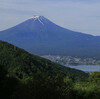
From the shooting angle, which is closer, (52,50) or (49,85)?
(49,85)

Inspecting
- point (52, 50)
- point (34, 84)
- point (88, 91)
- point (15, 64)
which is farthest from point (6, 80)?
point (52, 50)

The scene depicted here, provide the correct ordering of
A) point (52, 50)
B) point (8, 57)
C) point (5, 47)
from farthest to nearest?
point (52, 50), point (5, 47), point (8, 57)

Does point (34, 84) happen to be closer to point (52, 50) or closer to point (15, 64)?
point (15, 64)

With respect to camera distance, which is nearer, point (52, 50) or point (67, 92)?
point (67, 92)

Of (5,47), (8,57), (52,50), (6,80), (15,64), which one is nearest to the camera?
(6,80)

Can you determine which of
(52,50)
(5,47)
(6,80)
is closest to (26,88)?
(6,80)

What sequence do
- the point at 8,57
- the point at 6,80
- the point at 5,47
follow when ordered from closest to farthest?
the point at 6,80 < the point at 8,57 < the point at 5,47

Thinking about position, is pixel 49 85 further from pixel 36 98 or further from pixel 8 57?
pixel 8 57

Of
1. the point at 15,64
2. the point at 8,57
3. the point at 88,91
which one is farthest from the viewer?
the point at 8,57

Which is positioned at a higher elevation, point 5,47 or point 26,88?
point 5,47
